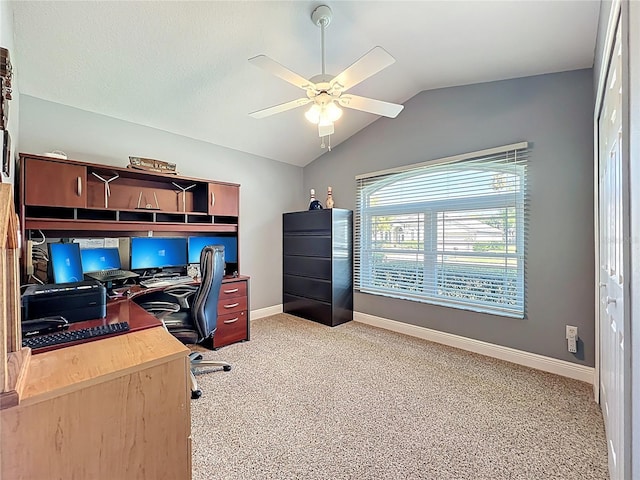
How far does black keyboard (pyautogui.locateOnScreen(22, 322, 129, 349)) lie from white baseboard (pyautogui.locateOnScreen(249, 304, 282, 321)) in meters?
2.74

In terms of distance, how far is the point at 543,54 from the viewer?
92.1 inches

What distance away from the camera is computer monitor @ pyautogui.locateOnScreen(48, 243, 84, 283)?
7.55 feet

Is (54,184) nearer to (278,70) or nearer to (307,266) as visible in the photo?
(278,70)

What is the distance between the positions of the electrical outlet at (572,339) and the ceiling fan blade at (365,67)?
262 centimetres

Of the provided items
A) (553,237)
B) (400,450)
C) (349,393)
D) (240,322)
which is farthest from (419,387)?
(240,322)

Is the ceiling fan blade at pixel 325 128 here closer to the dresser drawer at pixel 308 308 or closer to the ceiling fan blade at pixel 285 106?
the ceiling fan blade at pixel 285 106

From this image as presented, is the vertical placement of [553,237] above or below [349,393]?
above

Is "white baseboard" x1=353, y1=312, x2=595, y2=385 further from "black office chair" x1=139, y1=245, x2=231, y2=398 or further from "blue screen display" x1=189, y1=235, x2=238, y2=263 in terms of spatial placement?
"black office chair" x1=139, y1=245, x2=231, y2=398

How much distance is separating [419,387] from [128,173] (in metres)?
3.34

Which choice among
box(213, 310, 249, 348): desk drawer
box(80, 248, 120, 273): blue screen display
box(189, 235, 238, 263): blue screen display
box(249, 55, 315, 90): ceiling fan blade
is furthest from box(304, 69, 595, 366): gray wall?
box(80, 248, 120, 273): blue screen display

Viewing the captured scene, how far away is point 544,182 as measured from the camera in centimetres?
263

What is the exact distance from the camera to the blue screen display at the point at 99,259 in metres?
2.69

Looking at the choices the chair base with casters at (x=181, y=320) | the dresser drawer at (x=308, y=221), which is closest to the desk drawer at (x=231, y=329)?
the chair base with casters at (x=181, y=320)

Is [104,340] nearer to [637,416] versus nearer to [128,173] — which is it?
[637,416]
